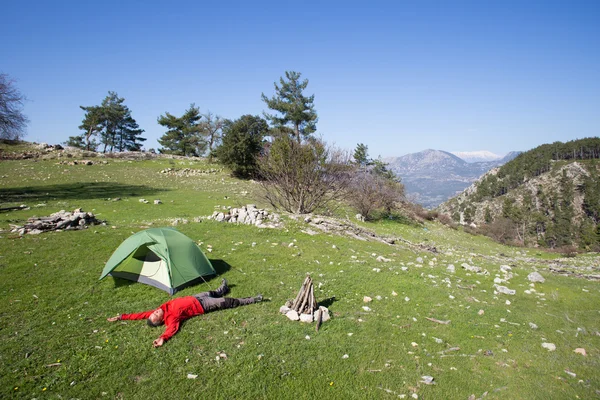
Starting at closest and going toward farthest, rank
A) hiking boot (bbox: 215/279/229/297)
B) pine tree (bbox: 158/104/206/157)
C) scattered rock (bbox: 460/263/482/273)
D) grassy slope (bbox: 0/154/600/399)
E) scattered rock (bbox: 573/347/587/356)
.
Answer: grassy slope (bbox: 0/154/600/399)
scattered rock (bbox: 573/347/587/356)
hiking boot (bbox: 215/279/229/297)
scattered rock (bbox: 460/263/482/273)
pine tree (bbox: 158/104/206/157)

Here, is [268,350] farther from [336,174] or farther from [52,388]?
[336,174]

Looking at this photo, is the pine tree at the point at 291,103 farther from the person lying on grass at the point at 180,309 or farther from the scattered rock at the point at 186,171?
the person lying on grass at the point at 180,309

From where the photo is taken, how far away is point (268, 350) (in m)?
6.29

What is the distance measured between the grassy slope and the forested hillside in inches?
3052

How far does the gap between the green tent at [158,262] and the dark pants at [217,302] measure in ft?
4.42

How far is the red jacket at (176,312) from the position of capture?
6836mm

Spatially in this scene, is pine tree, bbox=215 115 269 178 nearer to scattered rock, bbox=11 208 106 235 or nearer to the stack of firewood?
scattered rock, bbox=11 208 106 235

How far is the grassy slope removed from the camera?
17.6ft

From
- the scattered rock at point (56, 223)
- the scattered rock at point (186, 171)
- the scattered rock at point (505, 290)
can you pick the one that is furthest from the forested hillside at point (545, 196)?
the scattered rock at point (56, 223)

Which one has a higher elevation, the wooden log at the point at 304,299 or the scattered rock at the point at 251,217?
the scattered rock at the point at 251,217

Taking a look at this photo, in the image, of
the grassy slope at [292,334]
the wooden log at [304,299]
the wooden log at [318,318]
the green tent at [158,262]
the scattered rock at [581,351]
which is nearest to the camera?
the grassy slope at [292,334]

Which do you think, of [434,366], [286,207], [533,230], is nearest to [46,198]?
[286,207]

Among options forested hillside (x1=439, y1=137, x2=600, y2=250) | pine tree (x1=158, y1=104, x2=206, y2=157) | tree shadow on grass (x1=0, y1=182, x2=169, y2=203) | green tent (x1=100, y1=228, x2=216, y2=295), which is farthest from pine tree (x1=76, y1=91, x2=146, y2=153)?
forested hillside (x1=439, y1=137, x2=600, y2=250)

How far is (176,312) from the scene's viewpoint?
716cm
